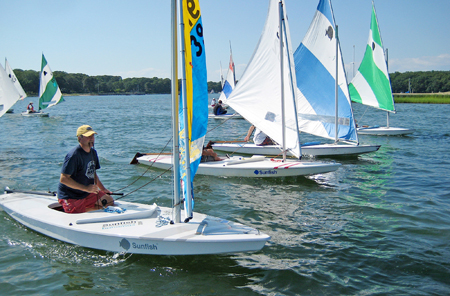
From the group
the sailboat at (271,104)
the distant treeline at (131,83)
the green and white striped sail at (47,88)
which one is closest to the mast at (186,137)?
the sailboat at (271,104)

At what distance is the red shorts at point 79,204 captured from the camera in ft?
20.4

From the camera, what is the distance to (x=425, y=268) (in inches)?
219

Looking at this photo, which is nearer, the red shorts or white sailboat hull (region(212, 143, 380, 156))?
the red shorts

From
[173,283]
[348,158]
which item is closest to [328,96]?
[348,158]

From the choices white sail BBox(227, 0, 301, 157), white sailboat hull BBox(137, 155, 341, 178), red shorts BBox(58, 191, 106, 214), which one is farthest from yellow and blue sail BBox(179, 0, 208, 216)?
white sail BBox(227, 0, 301, 157)

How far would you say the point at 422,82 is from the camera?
107 meters

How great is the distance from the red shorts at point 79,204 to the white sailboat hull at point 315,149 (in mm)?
7956

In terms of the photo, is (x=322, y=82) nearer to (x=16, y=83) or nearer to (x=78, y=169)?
(x=78, y=169)

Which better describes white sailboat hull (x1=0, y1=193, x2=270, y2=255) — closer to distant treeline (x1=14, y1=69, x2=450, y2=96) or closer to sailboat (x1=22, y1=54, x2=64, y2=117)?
sailboat (x1=22, y1=54, x2=64, y2=117)

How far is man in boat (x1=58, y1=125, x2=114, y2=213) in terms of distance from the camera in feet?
19.4

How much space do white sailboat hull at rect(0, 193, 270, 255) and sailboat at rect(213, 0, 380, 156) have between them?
8.25 metres

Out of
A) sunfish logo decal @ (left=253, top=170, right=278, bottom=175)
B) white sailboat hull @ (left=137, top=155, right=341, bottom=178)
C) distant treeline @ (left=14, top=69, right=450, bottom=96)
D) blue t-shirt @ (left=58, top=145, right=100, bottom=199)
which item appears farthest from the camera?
distant treeline @ (left=14, top=69, right=450, bottom=96)

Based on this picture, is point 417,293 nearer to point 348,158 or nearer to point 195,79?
point 195,79

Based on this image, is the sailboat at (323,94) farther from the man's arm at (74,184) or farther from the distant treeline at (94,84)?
the distant treeline at (94,84)
